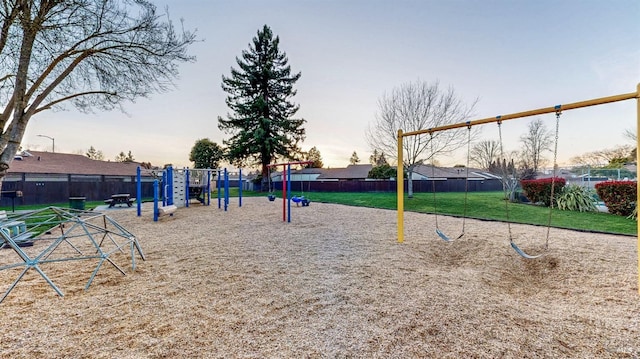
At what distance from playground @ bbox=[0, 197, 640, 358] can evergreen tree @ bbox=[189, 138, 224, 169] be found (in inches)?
1218

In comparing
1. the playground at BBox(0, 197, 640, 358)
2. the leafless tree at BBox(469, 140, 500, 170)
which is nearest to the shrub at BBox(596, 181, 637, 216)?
the playground at BBox(0, 197, 640, 358)

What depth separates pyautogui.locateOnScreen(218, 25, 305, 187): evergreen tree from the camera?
70.6 ft

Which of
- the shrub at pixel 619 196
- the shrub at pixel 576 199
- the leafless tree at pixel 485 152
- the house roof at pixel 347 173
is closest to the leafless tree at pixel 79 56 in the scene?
the shrub at pixel 619 196

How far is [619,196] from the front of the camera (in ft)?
27.6

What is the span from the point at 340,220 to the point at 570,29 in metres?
8.84

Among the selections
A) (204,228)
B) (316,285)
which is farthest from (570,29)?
(204,228)

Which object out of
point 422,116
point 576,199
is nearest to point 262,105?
point 422,116

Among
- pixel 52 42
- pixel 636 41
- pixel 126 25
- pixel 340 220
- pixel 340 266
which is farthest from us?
pixel 340 220

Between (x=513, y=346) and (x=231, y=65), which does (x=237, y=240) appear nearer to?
(x=513, y=346)

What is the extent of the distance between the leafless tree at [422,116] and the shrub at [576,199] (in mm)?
5336

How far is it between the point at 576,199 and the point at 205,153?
33.9 m

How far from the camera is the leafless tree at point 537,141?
16.0 metres

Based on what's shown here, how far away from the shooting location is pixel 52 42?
588cm

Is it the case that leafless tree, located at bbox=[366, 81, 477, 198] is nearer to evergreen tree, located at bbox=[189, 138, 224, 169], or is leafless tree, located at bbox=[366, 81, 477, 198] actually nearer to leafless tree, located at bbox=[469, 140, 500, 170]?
leafless tree, located at bbox=[469, 140, 500, 170]
